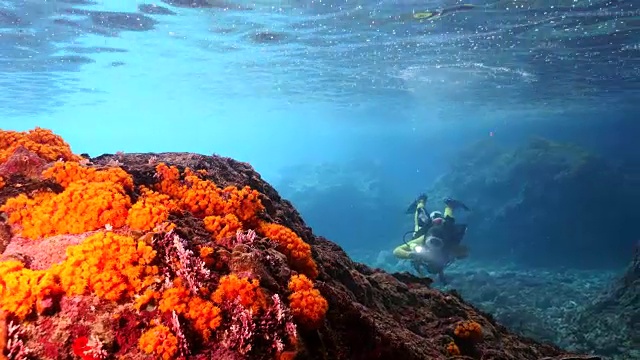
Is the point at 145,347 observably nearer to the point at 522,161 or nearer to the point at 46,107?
the point at 522,161

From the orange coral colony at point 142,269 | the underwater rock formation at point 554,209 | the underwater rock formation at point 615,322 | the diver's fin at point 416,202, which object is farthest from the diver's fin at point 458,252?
the underwater rock formation at point 554,209

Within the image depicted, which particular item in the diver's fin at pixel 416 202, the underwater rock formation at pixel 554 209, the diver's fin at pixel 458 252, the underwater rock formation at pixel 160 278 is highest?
the underwater rock formation at pixel 160 278

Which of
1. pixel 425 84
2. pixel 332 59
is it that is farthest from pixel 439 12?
pixel 425 84

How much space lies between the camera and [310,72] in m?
31.0

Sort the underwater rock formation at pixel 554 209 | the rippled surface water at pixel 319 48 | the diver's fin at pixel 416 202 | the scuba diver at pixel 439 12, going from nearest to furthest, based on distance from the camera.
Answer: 1. the diver's fin at pixel 416 202
2. the scuba diver at pixel 439 12
3. the rippled surface water at pixel 319 48
4. the underwater rock formation at pixel 554 209

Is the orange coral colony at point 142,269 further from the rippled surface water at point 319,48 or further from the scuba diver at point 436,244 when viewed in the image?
the rippled surface water at point 319,48

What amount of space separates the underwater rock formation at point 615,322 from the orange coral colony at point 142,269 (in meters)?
13.3

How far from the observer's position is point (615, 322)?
1349 cm

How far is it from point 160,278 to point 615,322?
1623 cm

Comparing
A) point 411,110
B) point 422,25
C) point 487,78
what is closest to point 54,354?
point 422,25

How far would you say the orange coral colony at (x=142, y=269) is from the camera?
269 cm

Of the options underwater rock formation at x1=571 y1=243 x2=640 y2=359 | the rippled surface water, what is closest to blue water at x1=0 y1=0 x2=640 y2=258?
the rippled surface water

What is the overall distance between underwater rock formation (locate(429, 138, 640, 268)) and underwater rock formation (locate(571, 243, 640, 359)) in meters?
12.7

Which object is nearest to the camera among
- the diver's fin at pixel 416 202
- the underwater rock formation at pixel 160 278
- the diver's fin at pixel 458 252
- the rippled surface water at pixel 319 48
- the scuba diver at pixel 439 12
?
the underwater rock formation at pixel 160 278
